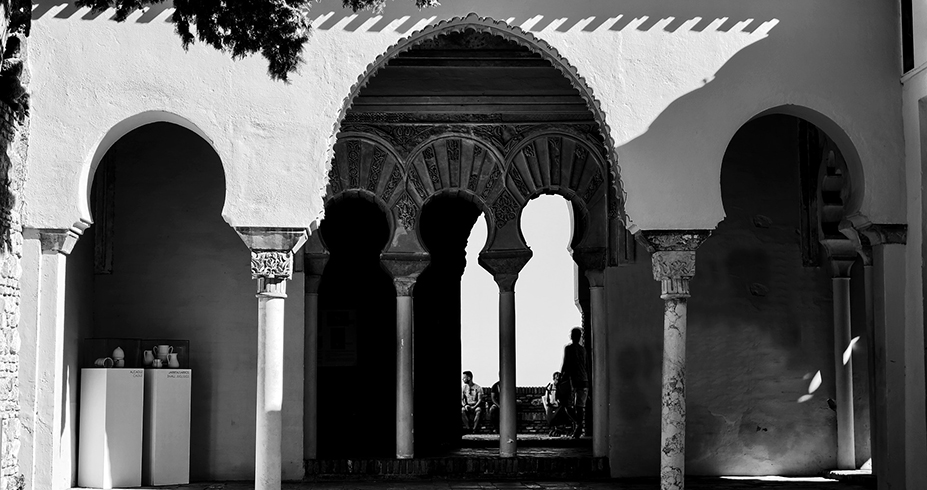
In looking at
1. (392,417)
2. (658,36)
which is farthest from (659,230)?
(392,417)

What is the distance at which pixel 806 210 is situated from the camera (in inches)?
527

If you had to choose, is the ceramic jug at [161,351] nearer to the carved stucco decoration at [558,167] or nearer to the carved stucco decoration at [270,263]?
the carved stucco decoration at [270,263]

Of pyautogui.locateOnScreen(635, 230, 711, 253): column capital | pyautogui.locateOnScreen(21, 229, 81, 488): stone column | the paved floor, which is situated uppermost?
pyautogui.locateOnScreen(635, 230, 711, 253): column capital

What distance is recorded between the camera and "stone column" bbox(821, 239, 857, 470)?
13086 millimetres

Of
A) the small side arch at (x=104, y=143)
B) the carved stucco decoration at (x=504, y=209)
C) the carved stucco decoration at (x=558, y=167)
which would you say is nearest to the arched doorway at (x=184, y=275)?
the small side arch at (x=104, y=143)

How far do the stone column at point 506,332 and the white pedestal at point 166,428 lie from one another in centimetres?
359

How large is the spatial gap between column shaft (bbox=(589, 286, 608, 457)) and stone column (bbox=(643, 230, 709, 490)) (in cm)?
308

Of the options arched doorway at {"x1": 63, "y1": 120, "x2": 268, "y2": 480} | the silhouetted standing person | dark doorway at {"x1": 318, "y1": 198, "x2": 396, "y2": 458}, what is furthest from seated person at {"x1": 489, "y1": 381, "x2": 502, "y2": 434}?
arched doorway at {"x1": 63, "y1": 120, "x2": 268, "y2": 480}

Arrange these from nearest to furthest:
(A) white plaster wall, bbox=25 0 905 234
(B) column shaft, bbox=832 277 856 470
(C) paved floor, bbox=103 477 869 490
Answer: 1. (A) white plaster wall, bbox=25 0 905 234
2. (C) paved floor, bbox=103 477 869 490
3. (B) column shaft, bbox=832 277 856 470

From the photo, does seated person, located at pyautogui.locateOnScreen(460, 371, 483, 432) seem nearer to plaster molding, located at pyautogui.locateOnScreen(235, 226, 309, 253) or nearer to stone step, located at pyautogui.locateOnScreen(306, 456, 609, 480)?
stone step, located at pyautogui.locateOnScreen(306, 456, 609, 480)

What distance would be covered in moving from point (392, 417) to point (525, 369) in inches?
325

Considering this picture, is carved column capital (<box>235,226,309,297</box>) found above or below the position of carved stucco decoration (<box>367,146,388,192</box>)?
below

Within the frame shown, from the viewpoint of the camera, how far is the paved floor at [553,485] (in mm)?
11875

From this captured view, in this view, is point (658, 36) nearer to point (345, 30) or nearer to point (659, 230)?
point (659, 230)
